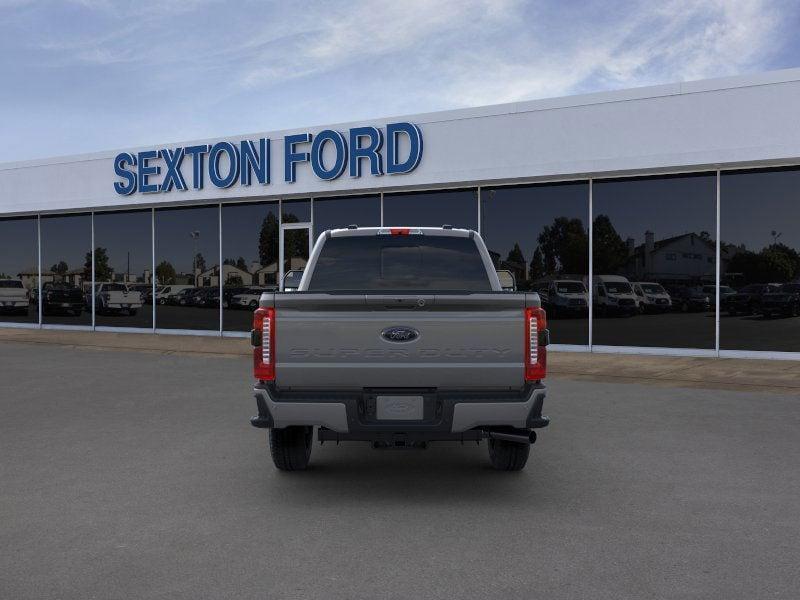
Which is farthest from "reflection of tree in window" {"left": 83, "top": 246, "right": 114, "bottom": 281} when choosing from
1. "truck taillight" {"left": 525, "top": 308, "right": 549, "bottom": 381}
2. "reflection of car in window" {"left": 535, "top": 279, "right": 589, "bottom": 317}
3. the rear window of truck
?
"truck taillight" {"left": 525, "top": 308, "right": 549, "bottom": 381}

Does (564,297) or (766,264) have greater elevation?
(766,264)

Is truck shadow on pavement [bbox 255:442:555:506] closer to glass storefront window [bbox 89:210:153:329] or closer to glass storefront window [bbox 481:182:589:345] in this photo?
glass storefront window [bbox 481:182:589:345]

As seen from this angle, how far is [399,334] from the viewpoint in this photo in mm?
5254

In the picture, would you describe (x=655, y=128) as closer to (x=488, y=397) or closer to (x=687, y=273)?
(x=687, y=273)

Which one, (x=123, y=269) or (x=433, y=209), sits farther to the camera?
(x=123, y=269)

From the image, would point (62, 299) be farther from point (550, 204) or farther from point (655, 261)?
point (655, 261)

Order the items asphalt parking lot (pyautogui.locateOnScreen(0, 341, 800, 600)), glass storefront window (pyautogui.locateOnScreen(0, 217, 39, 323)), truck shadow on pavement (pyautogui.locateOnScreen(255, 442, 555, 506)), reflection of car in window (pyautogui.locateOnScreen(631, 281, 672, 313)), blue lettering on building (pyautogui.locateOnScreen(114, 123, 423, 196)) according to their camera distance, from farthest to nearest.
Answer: glass storefront window (pyautogui.locateOnScreen(0, 217, 39, 323))
blue lettering on building (pyautogui.locateOnScreen(114, 123, 423, 196))
reflection of car in window (pyautogui.locateOnScreen(631, 281, 672, 313))
truck shadow on pavement (pyautogui.locateOnScreen(255, 442, 555, 506))
asphalt parking lot (pyautogui.locateOnScreen(0, 341, 800, 600))

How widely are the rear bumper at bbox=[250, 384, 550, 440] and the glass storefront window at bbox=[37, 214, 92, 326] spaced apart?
19841 mm

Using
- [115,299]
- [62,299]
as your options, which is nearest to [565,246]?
[115,299]

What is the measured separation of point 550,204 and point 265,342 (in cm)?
1213

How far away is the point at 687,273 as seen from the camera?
15.0 m

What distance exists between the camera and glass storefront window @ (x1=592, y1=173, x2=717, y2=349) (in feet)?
49.3

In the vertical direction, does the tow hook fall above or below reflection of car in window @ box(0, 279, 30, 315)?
below

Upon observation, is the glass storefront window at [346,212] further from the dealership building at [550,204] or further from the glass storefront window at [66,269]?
the glass storefront window at [66,269]
